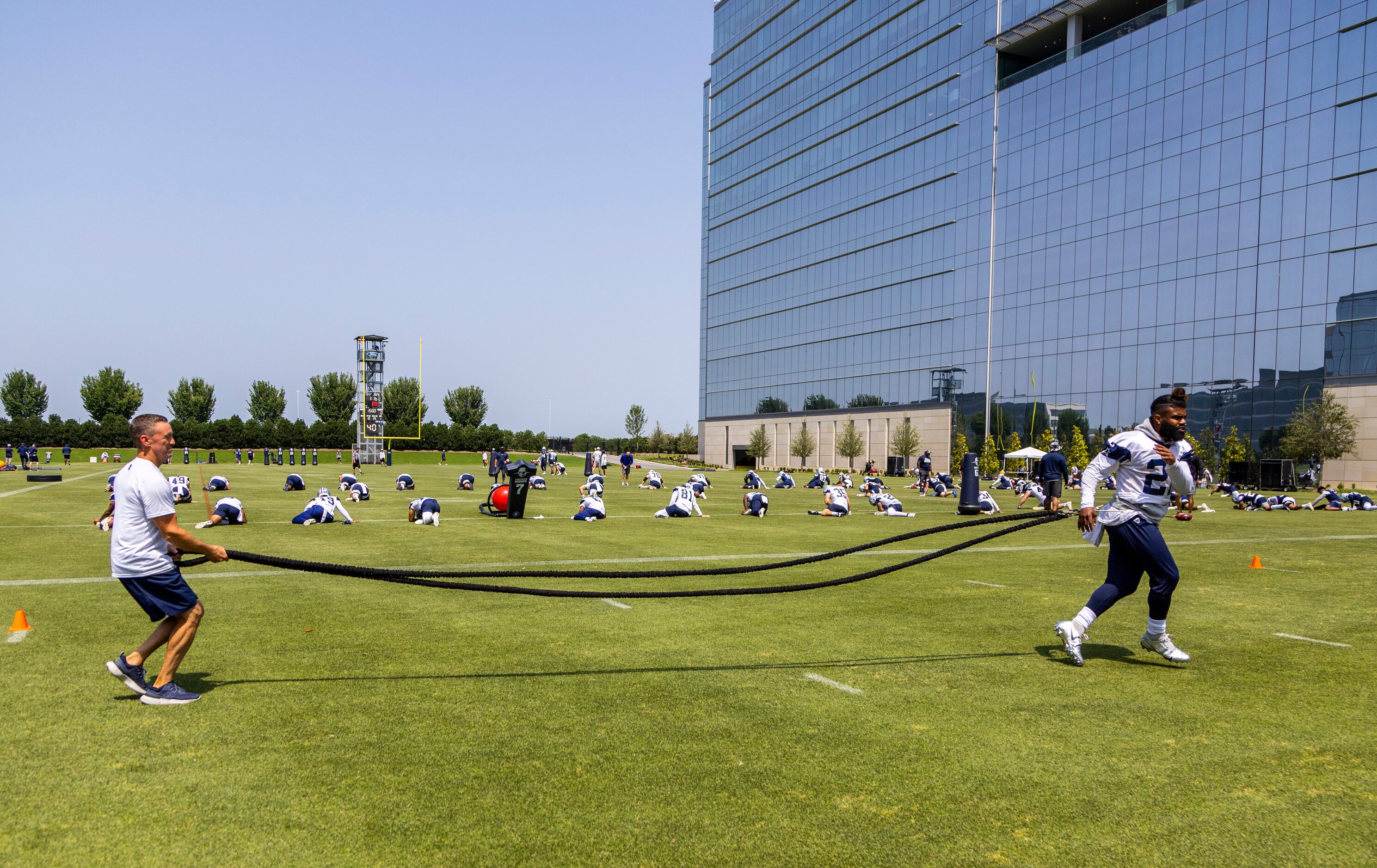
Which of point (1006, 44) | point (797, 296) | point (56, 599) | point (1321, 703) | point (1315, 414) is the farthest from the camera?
point (797, 296)

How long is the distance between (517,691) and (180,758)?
6.71 ft

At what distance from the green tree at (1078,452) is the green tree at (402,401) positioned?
86051 mm

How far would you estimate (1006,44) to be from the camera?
66.9m

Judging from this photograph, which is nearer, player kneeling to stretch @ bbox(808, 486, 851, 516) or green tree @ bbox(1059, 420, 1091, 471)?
player kneeling to stretch @ bbox(808, 486, 851, 516)

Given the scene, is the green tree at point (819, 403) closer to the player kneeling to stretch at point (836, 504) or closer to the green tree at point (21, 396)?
the player kneeling to stretch at point (836, 504)

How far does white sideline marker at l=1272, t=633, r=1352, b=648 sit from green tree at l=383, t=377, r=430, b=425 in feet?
388

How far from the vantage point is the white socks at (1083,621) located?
6762 mm

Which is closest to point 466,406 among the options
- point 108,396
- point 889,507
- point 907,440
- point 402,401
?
point 402,401

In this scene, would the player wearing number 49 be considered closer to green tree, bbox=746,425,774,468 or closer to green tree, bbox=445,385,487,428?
green tree, bbox=746,425,774,468

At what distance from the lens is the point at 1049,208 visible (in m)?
64.4

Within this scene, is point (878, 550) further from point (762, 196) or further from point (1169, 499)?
point (762, 196)

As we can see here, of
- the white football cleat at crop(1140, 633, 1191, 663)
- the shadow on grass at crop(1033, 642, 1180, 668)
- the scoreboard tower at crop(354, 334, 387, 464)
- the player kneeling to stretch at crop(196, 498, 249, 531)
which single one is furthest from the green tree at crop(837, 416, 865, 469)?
the white football cleat at crop(1140, 633, 1191, 663)

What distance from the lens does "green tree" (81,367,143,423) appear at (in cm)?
10475

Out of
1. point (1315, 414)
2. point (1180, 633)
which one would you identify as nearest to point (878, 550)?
point (1180, 633)
